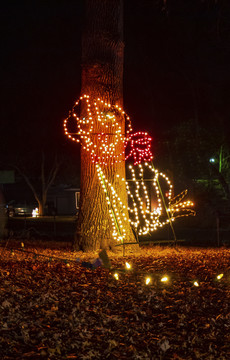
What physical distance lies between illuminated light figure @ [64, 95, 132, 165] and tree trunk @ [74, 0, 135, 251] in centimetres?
4

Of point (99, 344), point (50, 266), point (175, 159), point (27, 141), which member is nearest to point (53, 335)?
point (99, 344)

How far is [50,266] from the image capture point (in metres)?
8.88

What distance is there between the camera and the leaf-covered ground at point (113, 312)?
16.6 ft

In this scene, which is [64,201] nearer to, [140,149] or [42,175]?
[42,175]

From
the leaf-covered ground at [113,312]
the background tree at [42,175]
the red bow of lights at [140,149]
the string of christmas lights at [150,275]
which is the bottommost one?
the leaf-covered ground at [113,312]

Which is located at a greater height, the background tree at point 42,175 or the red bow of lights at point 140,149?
the background tree at point 42,175

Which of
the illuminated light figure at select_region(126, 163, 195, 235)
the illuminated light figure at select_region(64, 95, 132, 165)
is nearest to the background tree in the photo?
the illuminated light figure at select_region(126, 163, 195, 235)

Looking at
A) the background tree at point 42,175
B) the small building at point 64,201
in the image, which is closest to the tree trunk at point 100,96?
the background tree at point 42,175

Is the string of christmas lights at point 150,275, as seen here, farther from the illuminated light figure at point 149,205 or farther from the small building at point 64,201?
the small building at point 64,201

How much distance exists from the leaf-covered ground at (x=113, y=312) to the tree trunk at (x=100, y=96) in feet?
8.12

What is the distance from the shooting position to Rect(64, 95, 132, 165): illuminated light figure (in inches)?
446

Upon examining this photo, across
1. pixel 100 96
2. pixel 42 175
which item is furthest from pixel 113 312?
pixel 42 175

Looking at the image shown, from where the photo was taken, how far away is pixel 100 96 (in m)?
11.5

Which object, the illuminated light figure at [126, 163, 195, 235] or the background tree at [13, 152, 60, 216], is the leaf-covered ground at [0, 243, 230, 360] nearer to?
the illuminated light figure at [126, 163, 195, 235]
